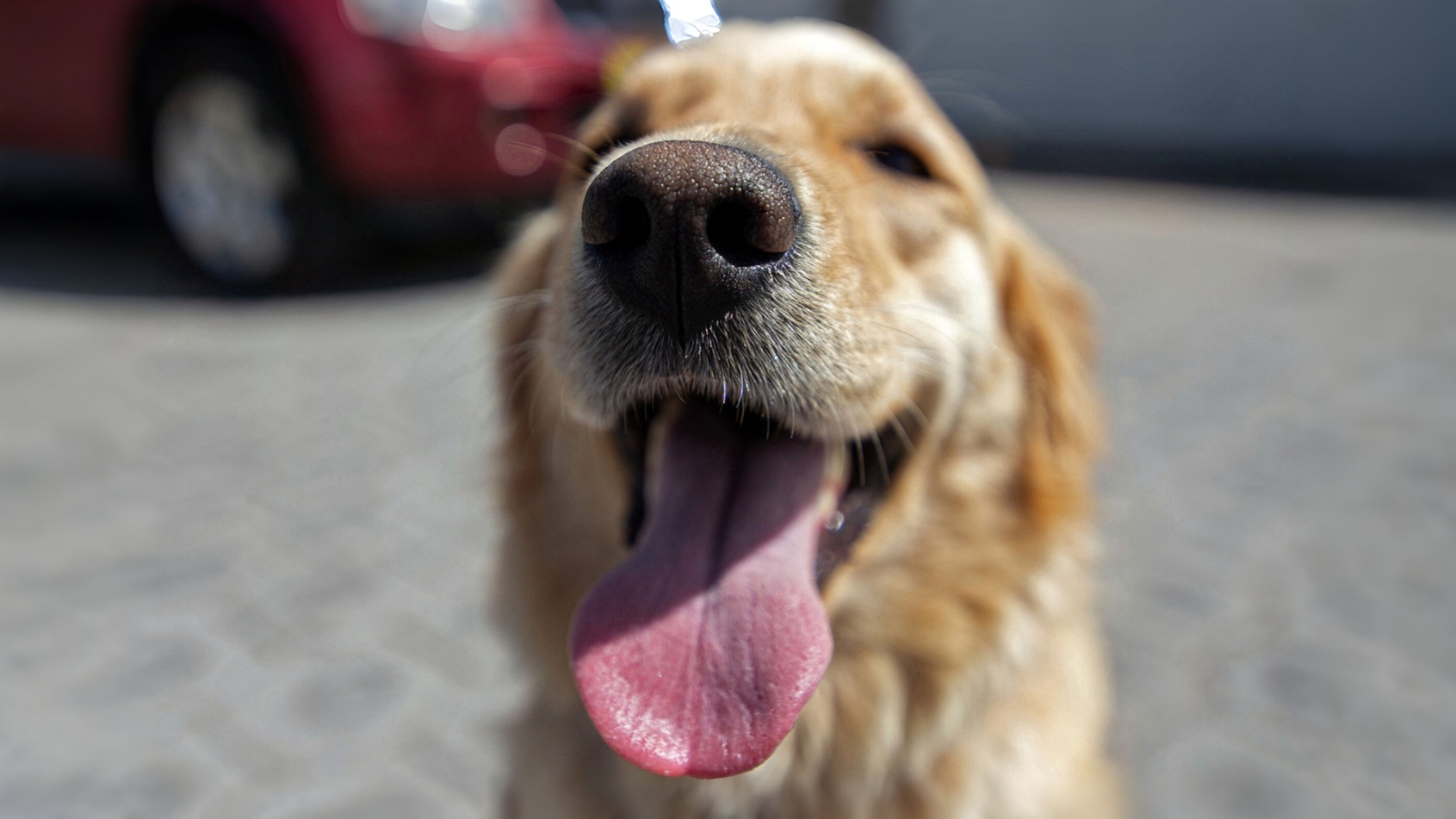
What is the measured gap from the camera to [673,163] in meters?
1.51

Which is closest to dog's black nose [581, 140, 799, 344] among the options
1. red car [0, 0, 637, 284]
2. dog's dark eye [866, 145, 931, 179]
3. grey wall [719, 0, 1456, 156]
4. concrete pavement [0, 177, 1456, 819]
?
dog's dark eye [866, 145, 931, 179]

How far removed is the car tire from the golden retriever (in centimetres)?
438

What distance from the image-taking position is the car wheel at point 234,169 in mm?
6371

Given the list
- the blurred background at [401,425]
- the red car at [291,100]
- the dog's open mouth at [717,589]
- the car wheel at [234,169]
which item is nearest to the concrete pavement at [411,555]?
the blurred background at [401,425]

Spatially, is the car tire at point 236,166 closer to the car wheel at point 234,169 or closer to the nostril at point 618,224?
the car wheel at point 234,169

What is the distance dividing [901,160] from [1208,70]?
11464 millimetres

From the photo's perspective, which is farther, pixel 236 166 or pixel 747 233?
pixel 236 166

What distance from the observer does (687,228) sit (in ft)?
5.01

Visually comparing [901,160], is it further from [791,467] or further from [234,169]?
[234,169]

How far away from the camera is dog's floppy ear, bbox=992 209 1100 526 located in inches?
92.0

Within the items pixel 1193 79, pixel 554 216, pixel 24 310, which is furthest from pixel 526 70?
pixel 1193 79

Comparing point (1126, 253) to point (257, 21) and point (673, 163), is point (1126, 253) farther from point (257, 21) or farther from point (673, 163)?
point (673, 163)

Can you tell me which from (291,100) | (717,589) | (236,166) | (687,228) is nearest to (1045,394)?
(717,589)

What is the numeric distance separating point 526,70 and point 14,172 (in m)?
6.43
